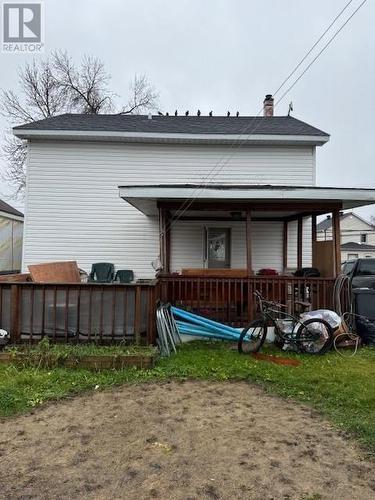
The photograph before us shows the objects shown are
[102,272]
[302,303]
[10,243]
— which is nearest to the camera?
[302,303]

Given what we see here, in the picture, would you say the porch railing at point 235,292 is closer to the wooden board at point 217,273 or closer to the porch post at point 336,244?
the wooden board at point 217,273

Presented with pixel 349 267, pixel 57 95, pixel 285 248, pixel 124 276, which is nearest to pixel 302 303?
pixel 285 248

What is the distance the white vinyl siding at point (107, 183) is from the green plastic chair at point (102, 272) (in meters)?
0.18

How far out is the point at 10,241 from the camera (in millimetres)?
14977

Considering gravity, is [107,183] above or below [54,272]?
above

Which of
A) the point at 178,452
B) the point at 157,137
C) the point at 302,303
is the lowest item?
the point at 178,452

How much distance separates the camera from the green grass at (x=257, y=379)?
164 inches

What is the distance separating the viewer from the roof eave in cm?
1067

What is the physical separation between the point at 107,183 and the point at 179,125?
2983mm

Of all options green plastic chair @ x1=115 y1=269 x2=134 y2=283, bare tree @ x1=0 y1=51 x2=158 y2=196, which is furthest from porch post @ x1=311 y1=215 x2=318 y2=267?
bare tree @ x1=0 y1=51 x2=158 y2=196

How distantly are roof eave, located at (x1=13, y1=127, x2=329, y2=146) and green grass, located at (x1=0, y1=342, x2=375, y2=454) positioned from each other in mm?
6280

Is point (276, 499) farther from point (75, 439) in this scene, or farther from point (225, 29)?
point (225, 29)

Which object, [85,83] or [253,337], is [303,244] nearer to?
[253,337]

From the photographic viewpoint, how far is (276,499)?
2592 mm
